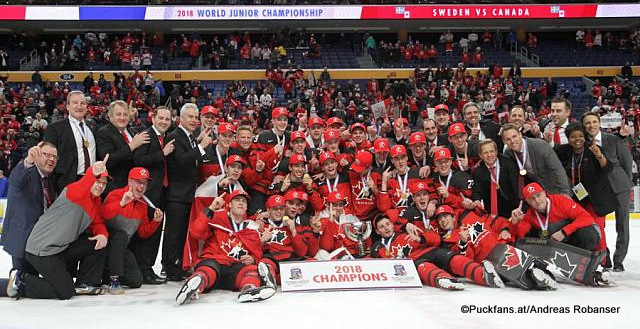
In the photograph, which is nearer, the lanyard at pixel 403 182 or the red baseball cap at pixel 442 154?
the red baseball cap at pixel 442 154

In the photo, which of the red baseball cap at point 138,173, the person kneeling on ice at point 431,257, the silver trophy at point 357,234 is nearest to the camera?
the person kneeling on ice at point 431,257

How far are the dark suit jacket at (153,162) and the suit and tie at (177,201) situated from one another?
0.12 metres

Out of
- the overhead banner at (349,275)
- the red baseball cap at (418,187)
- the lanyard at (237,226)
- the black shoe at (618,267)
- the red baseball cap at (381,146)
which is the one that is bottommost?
the black shoe at (618,267)

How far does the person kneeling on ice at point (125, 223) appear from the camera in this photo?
18.9 ft

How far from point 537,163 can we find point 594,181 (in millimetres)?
777

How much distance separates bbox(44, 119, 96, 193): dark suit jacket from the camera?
5926 mm

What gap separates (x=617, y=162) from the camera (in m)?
6.83

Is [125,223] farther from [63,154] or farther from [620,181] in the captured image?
[620,181]

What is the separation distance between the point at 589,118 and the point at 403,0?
21922 mm

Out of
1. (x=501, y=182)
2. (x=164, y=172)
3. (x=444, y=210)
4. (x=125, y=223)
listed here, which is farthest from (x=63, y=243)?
(x=501, y=182)

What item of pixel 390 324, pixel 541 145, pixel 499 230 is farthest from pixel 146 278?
pixel 541 145

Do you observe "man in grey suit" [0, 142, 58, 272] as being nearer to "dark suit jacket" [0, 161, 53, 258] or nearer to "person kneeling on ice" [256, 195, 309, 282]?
"dark suit jacket" [0, 161, 53, 258]

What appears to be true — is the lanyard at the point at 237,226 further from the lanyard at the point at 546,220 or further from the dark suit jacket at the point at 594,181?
the dark suit jacket at the point at 594,181

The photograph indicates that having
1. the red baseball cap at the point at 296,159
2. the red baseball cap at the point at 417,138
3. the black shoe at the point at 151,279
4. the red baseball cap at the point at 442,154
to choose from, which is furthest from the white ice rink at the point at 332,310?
the red baseball cap at the point at 417,138
